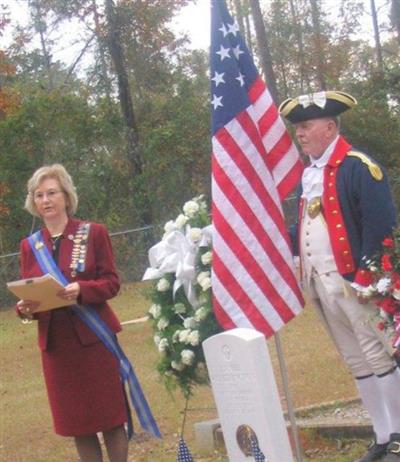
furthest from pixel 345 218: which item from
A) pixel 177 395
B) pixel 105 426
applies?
pixel 177 395

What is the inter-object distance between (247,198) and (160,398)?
356 centimetres

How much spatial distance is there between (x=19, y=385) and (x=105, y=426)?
18.7 feet

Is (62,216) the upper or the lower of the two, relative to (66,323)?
upper

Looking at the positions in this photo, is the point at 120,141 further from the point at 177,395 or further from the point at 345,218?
the point at 345,218

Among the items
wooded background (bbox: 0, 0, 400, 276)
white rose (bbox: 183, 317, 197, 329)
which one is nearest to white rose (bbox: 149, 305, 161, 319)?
white rose (bbox: 183, 317, 197, 329)

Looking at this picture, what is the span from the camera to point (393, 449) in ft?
16.7

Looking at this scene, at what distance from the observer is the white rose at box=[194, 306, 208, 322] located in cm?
549

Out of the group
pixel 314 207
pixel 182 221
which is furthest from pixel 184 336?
pixel 314 207

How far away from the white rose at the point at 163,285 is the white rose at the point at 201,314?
29 cm

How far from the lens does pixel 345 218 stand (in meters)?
5.04

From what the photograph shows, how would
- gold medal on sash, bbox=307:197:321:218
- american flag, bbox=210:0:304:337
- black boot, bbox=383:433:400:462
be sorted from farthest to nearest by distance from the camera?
american flag, bbox=210:0:304:337 → gold medal on sash, bbox=307:197:321:218 → black boot, bbox=383:433:400:462

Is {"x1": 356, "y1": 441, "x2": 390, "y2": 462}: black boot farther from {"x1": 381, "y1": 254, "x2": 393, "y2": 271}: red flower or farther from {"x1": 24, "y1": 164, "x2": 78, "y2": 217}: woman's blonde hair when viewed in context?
{"x1": 24, "y1": 164, "x2": 78, "y2": 217}: woman's blonde hair

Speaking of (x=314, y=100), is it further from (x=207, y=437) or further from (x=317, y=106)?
(x=207, y=437)

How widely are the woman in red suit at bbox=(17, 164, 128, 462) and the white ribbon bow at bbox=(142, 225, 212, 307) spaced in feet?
1.53
